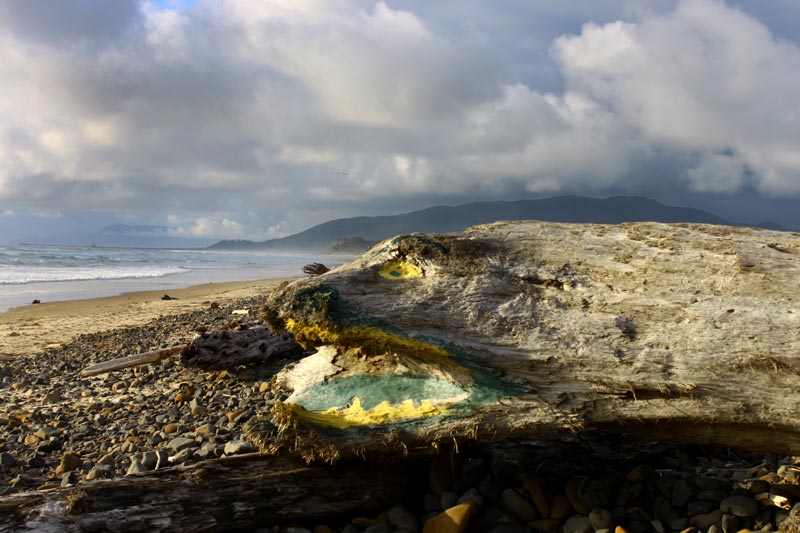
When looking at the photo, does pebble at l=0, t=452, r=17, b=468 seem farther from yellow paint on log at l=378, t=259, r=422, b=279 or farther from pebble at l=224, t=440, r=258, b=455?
yellow paint on log at l=378, t=259, r=422, b=279

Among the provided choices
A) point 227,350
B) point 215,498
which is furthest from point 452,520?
point 227,350

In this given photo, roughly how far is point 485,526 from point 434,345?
1246 mm

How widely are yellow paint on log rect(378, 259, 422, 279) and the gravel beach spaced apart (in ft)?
→ 4.32

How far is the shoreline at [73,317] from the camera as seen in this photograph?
12.4 meters

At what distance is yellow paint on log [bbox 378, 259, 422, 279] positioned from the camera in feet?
13.3

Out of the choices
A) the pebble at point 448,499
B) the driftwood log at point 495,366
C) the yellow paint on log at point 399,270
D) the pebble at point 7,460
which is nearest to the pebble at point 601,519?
the driftwood log at point 495,366

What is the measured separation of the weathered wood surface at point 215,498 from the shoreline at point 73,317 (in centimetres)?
940

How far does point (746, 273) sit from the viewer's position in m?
3.82

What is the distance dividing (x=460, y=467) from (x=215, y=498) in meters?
1.71

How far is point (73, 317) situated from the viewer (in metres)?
16.4

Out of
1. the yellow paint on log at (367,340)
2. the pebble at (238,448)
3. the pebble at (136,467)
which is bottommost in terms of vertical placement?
the pebble at (136,467)

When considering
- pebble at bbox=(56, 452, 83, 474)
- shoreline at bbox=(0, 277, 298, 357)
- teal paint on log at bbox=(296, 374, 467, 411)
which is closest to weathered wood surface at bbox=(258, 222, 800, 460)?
teal paint on log at bbox=(296, 374, 467, 411)

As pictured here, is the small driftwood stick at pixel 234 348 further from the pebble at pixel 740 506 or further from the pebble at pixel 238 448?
the pebble at pixel 740 506

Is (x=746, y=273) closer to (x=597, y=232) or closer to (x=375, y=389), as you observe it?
(x=597, y=232)
